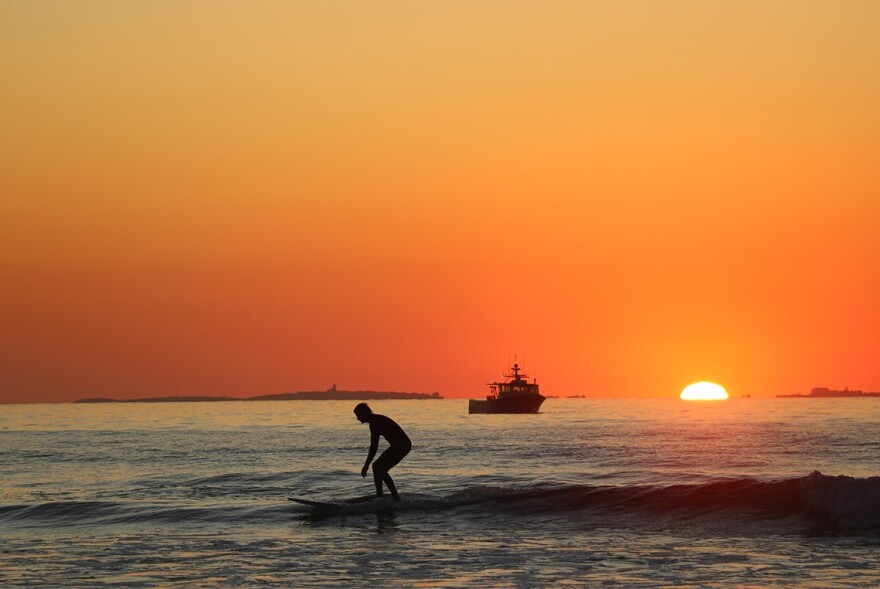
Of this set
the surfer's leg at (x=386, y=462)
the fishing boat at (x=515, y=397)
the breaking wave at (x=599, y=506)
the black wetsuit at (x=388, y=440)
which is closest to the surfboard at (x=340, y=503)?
the breaking wave at (x=599, y=506)

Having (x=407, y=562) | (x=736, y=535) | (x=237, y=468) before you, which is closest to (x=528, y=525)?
(x=736, y=535)

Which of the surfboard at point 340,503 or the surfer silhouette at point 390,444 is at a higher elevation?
the surfer silhouette at point 390,444

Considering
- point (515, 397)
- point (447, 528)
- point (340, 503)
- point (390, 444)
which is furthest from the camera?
point (515, 397)

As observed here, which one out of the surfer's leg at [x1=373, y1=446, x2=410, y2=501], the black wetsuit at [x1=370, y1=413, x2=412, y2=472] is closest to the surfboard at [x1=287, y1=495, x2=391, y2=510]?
the surfer's leg at [x1=373, y1=446, x2=410, y2=501]

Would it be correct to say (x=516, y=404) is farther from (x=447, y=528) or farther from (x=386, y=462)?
(x=447, y=528)

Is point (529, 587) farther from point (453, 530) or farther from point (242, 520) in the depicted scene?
point (242, 520)

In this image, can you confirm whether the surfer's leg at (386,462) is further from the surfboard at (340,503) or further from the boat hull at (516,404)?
the boat hull at (516,404)

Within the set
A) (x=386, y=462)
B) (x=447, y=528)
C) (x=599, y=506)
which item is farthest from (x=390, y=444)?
(x=599, y=506)

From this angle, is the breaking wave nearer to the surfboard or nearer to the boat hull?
the surfboard

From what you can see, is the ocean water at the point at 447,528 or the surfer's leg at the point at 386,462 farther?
the surfer's leg at the point at 386,462

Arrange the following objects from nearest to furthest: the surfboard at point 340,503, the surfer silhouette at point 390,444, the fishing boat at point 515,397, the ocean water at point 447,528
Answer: the ocean water at point 447,528, the surfer silhouette at point 390,444, the surfboard at point 340,503, the fishing boat at point 515,397

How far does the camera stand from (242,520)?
22.2 metres

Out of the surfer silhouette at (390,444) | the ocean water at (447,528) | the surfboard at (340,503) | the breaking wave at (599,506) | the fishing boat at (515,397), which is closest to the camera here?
the ocean water at (447,528)

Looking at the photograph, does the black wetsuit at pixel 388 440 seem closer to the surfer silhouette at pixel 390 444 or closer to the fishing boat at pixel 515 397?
the surfer silhouette at pixel 390 444
